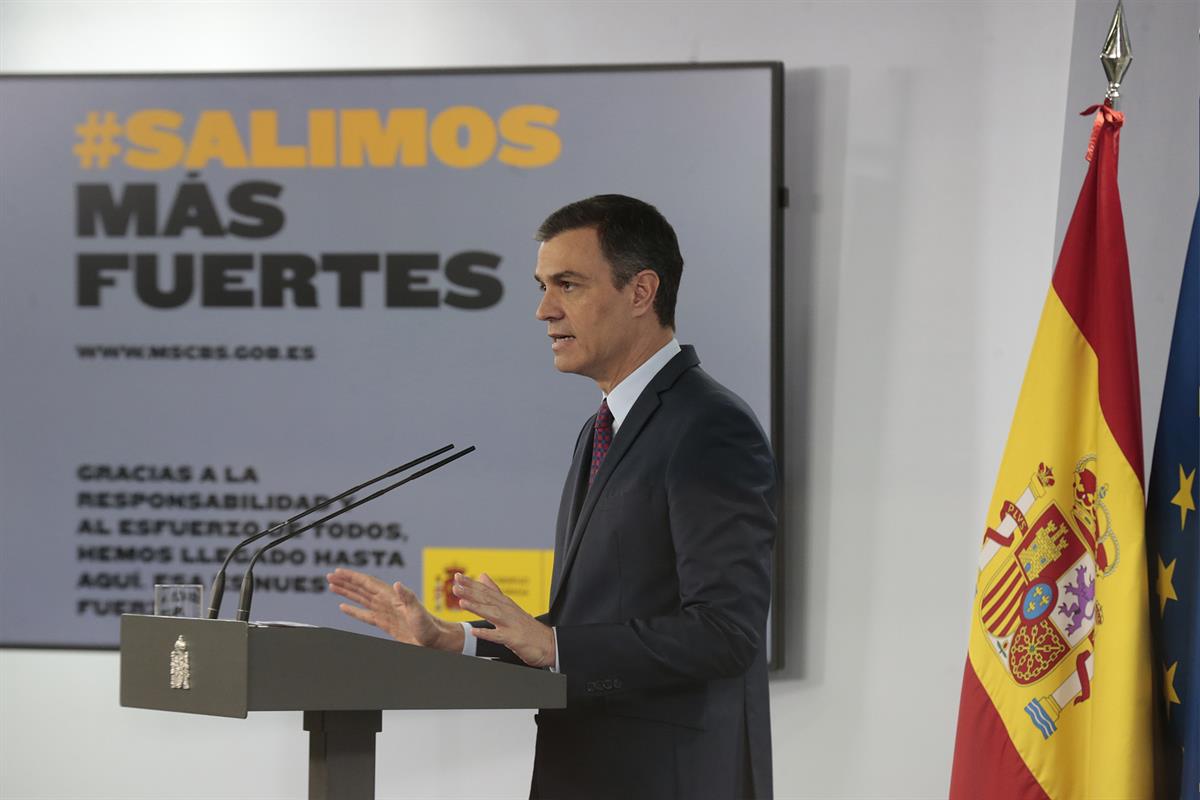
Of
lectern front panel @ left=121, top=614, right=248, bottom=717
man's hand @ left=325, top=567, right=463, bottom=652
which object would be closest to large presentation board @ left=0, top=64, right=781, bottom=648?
man's hand @ left=325, top=567, right=463, bottom=652

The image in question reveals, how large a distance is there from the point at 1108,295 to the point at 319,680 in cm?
144

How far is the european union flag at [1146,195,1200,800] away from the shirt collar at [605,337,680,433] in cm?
81

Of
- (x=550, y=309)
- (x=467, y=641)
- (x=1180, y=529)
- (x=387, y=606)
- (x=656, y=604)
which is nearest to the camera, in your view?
(x=387, y=606)

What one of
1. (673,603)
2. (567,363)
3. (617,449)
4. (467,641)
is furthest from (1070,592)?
(467,641)

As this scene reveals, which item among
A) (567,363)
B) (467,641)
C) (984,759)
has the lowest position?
(984,759)

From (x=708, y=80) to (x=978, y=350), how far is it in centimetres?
94

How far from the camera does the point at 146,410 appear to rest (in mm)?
3279

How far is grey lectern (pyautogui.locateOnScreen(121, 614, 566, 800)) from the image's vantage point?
53.8 inches

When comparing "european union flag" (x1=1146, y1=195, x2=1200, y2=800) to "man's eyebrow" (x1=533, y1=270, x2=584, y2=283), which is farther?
"man's eyebrow" (x1=533, y1=270, x2=584, y2=283)

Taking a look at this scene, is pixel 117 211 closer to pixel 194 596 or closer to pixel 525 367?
pixel 525 367

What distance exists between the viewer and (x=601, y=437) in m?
2.02

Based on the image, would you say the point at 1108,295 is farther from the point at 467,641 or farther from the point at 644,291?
the point at 467,641

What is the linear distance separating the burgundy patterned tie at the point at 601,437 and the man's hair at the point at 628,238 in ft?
0.61

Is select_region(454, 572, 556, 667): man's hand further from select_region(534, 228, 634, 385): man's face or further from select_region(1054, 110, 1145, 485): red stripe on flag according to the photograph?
select_region(1054, 110, 1145, 485): red stripe on flag
